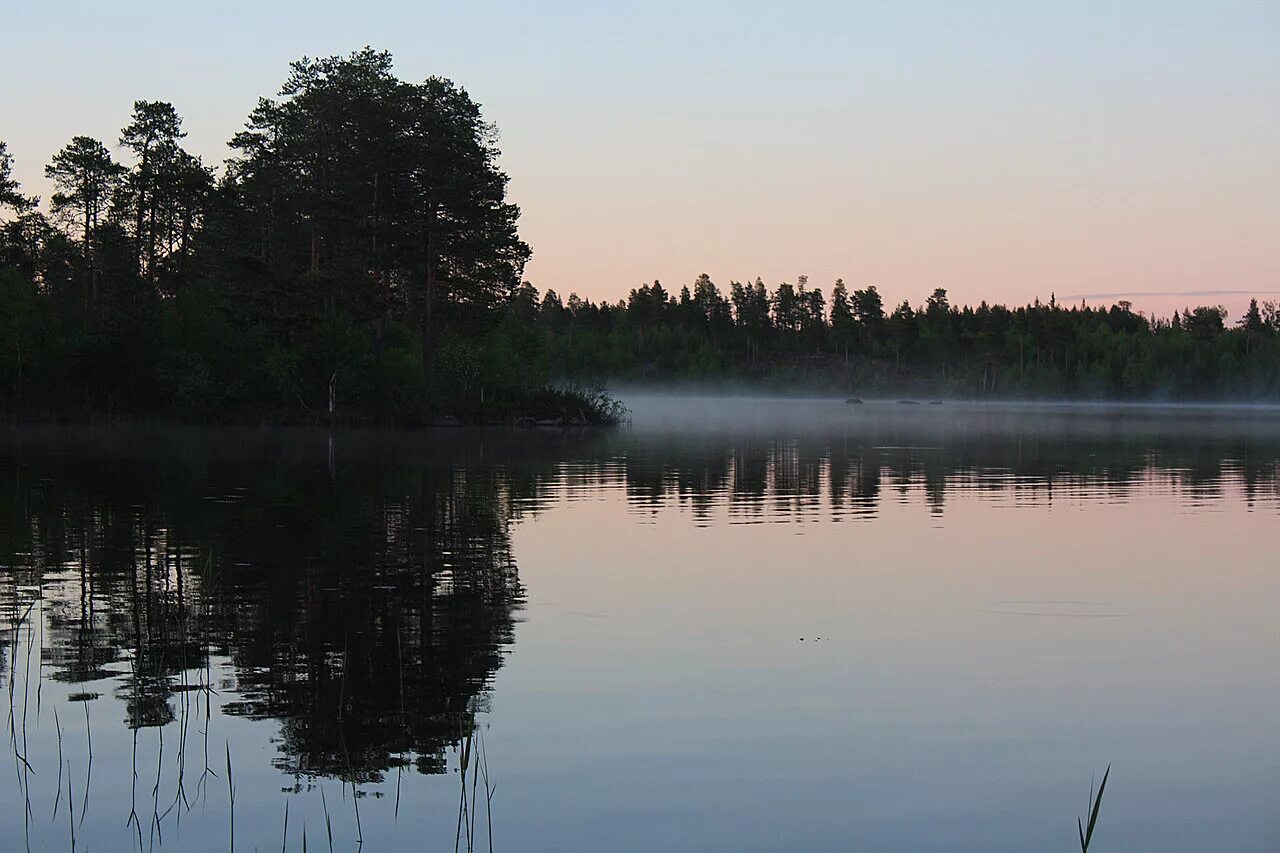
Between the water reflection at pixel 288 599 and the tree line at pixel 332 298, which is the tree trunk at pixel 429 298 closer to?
the tree line at pixel 332 298

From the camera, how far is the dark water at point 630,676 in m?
9.17

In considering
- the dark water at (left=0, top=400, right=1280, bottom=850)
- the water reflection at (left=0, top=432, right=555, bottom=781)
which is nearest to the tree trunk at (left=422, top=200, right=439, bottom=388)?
the water reflection at (left=0, top=432, right=555, bottom=781)

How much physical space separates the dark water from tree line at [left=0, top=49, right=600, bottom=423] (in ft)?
148

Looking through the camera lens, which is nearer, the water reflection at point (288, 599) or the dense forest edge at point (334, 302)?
the water reflection at point (288, 599)

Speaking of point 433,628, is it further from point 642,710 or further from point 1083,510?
point 1083,510

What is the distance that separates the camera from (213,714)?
1135 centimetres

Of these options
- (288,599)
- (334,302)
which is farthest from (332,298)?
(288,599)

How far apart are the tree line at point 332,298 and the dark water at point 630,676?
148ft

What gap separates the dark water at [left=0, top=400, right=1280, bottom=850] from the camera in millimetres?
9172

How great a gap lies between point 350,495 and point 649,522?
8134 mm

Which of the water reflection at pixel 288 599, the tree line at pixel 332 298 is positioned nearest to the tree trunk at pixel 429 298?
the tree line at pixel 332 298

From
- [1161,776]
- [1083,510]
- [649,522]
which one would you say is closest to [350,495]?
[649,522]

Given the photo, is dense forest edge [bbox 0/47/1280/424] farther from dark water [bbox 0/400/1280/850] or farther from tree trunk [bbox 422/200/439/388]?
dark water [bbox 0/400/1280/850]

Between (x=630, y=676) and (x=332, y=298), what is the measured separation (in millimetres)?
65925
